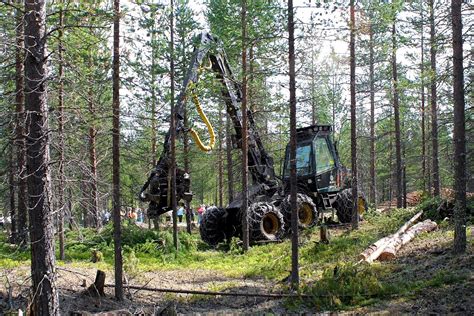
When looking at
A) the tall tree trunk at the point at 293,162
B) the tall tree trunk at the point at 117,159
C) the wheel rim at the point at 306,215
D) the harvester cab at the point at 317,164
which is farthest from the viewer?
the harvester cab at the point at 317,164

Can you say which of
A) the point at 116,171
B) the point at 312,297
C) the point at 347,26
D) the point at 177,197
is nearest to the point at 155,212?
the point at 177,197

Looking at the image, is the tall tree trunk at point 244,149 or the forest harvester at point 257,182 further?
the tall tree trunk at point 244,149

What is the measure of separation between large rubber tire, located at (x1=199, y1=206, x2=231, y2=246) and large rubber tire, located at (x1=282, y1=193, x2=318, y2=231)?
2090 millimetres

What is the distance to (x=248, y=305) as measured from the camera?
28.5 feet

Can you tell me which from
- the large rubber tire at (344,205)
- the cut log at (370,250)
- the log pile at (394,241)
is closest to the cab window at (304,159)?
the large rubber tire at (344,205)

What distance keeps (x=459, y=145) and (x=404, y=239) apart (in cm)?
350

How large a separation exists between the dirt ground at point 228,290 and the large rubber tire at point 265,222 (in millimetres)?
3126

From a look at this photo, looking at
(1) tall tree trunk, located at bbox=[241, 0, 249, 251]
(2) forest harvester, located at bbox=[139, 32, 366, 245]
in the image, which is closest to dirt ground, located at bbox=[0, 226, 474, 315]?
(1) tall tree trunk, located at bbox=[241, 0, 249, 251]

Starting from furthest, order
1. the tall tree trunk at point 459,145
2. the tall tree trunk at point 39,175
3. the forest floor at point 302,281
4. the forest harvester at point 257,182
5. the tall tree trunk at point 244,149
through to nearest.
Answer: the tall tree trunk at point 244,149, the forest harvester at point 257,182, the tall tree trunk at point 459,145, the forest floor at point 302,281, the tall tree trunk at point 39,175

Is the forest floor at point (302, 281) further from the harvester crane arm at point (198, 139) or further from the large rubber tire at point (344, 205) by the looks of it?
the large rubber tire at point (344, 205)

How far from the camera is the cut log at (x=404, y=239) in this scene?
35.4 feet

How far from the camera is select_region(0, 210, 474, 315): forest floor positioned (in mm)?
7574

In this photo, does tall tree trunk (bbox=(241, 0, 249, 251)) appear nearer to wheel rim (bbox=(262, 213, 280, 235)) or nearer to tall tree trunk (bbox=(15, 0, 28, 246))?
wheel rim (bbox=(262, 213, 280, 235))

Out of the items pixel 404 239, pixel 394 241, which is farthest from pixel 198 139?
pixel 404 239
